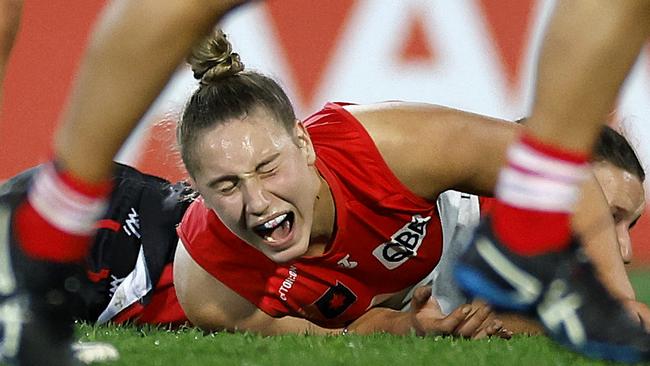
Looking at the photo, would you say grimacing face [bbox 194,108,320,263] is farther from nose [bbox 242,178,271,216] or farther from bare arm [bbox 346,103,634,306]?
bare arm [bbox 346,103,634,306]

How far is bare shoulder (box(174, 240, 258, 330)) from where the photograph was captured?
346 centimetres

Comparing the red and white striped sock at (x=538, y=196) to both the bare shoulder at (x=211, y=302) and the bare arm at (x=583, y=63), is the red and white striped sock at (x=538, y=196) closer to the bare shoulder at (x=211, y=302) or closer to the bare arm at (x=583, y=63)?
the bare arm at (x=583, y=63)

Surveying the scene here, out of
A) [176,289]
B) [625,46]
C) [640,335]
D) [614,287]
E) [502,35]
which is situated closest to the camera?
[625,46]

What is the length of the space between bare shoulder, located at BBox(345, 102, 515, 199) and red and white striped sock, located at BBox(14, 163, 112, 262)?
1.33 metres

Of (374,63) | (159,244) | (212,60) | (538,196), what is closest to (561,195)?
(538,196)

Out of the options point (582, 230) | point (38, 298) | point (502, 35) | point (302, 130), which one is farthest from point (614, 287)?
point (502, 35)

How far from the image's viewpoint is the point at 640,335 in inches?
80.8

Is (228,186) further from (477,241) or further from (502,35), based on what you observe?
(502,35)

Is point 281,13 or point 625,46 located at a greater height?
point 625,46

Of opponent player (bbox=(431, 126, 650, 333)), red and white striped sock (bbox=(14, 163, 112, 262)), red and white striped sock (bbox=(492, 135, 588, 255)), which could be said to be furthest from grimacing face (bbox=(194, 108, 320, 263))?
red and white striped sock (bbox=(492, 135, 588, 255))

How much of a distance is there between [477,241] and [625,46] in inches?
13.6

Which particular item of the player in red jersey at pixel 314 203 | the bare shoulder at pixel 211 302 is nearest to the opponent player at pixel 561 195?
the player in red jersey at pixel 314 203

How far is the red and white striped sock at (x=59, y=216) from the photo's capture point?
2.00 metres

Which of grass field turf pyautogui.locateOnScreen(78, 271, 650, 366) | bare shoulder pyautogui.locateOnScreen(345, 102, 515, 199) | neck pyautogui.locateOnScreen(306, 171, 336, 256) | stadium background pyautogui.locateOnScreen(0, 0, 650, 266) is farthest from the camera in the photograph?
stadium background pyautogui.locateOnScreen(0, 0, 650, 266)
